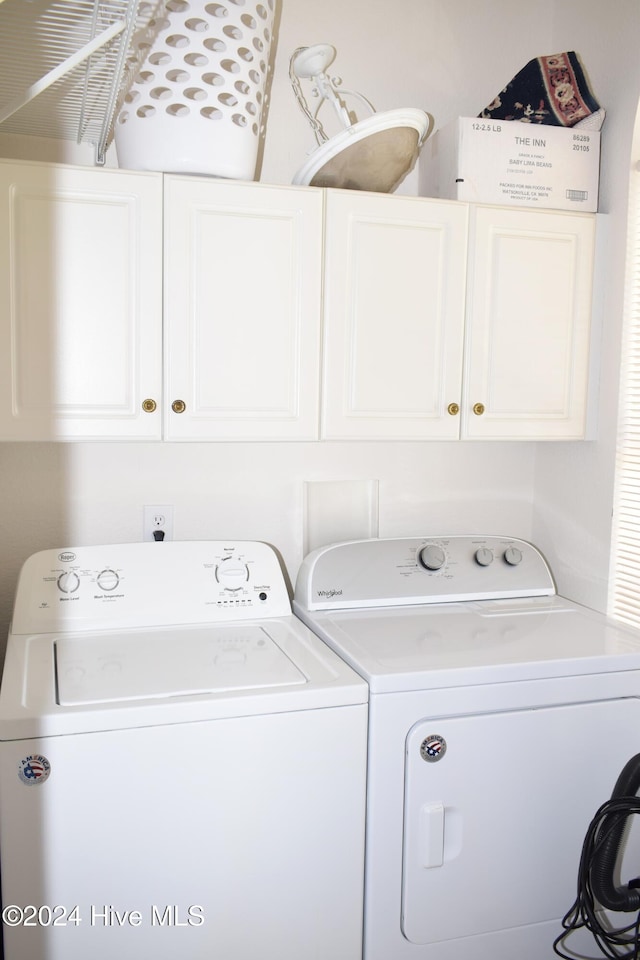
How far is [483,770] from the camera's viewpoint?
160 centimetres

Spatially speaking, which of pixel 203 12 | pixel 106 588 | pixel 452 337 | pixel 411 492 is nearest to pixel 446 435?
pixel 452 337

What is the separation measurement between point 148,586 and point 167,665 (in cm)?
30

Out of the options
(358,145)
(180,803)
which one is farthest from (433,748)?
(358,145)

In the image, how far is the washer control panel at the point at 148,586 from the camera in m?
1.75

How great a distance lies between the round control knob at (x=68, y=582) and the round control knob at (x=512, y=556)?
3.53 feet

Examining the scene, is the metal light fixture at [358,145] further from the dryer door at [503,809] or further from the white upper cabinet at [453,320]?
the dryer door at [503,809]

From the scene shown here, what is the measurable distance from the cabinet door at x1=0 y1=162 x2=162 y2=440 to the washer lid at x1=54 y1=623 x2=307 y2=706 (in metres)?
0.44

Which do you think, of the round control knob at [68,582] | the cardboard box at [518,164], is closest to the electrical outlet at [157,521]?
the round control knob at [68,582]

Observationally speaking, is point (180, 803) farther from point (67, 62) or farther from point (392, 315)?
point (67, 62)

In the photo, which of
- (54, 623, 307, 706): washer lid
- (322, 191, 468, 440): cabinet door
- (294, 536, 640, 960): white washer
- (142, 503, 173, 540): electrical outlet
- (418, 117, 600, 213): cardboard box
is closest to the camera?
(54, 623, 307, 706): washer lid

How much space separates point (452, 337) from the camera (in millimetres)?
1875

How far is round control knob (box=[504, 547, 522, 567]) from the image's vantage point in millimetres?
2105

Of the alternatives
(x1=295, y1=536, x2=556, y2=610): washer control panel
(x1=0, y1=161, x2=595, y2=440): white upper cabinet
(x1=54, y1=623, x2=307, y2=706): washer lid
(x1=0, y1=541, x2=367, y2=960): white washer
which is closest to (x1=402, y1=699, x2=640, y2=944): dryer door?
(x1=0, y1=541, x2=367, y2=960): white washer

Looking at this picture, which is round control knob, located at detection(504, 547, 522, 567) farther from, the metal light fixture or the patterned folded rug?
the patterned folded rug
